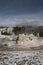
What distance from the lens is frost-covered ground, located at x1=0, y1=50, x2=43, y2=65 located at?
2781 mm

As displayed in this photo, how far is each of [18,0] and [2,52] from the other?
5.27 feet

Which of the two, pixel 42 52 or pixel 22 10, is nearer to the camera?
pixel 42 52

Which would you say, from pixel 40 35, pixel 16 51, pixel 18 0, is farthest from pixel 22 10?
pixel 16 51

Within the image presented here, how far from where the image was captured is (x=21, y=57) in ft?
9.84

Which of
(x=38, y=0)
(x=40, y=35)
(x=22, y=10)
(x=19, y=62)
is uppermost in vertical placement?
(x=38, y=0)

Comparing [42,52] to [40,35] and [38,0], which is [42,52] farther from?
[38,0]

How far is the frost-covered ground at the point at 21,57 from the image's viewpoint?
2781 mm

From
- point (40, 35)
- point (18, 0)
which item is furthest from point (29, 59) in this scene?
point (18, 0)

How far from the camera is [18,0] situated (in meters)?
3.55

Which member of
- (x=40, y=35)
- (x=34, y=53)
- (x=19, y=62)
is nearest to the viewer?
(x=19, y=62)

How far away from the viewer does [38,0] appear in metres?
3.53

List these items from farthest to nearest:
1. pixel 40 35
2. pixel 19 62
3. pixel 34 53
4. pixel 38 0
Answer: pixel 40 35
pixel 38 0
pixel 34 53
pixel 19 62

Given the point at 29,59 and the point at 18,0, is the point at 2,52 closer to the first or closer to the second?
the point at 29,59

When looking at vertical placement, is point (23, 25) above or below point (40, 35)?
above
